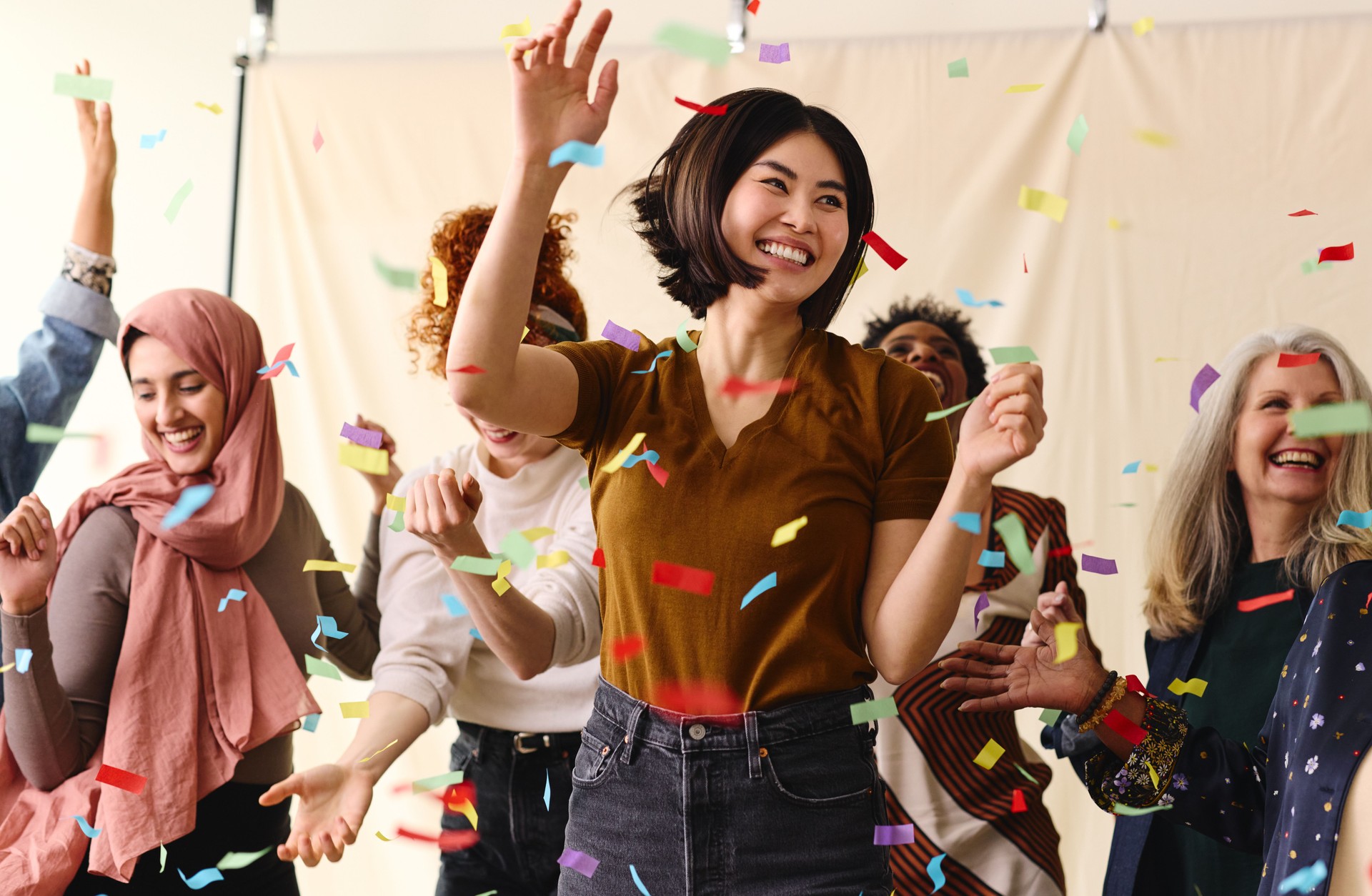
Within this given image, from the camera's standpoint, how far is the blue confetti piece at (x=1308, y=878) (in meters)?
1.13

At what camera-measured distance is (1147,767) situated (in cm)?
139

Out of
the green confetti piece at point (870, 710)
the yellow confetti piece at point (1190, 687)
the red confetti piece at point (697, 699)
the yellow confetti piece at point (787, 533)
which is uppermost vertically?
the yellow confetti piece at point (787, 533)

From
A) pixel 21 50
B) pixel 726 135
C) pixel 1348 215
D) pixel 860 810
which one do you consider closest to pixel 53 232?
pixel 21 50

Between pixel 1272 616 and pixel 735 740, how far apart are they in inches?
42.0

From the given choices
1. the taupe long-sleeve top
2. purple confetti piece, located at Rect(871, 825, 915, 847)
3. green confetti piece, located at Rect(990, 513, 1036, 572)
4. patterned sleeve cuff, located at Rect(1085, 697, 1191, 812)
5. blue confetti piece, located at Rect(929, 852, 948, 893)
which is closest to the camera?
purple confetti piece, located at Rect(871, 825, 915, 847)

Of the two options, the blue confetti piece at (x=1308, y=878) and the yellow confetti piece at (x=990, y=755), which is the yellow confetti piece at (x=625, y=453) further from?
the yellow confetti piece at (x=990, y=755)

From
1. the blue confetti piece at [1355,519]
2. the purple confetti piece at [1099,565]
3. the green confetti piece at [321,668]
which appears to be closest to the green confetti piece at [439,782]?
the green confetti piece at [321,668]

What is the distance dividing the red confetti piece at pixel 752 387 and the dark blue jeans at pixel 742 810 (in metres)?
0.29

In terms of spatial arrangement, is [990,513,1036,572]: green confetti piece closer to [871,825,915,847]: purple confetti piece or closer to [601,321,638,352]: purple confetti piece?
[871,825,915,847]: purple confetti piece

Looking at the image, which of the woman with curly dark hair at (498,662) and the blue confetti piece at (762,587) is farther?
the woman with curly dark hair at (498,662)

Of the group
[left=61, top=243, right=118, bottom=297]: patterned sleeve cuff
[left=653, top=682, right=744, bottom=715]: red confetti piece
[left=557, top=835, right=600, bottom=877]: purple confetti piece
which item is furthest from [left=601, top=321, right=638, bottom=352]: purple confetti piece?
[left=61, top=243, right=118, bottom=297]: patterned sleeve cuff

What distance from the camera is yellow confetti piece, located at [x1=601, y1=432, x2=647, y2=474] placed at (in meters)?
1.08

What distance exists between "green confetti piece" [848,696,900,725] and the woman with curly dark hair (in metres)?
0.52

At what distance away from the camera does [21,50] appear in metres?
3.03
